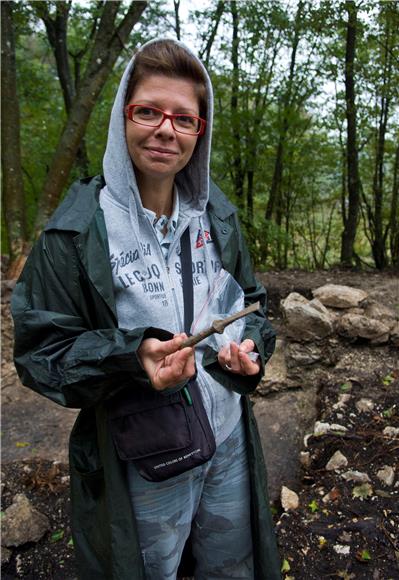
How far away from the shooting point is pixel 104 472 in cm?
157

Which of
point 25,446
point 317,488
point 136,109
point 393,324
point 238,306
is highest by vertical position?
point 136,109

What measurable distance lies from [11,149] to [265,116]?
493cm

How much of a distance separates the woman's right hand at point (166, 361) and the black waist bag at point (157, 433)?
8.2 inches

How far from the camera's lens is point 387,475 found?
9.49 ft

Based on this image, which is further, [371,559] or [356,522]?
[356,522]

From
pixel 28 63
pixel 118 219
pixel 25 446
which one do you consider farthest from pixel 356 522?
pixel 28 63

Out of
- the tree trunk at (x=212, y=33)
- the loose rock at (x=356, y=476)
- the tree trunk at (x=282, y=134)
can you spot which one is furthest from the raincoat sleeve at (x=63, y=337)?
the tree trunk at (x=212, y=33)

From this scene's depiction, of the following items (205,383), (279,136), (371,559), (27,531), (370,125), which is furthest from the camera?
(279,136)

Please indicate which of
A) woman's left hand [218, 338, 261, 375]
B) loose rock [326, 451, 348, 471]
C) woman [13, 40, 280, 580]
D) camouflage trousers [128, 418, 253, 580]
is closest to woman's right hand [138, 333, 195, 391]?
woman [13, 40, 280, 580]

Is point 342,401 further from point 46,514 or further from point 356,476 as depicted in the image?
point 46,514

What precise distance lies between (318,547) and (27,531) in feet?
5.65

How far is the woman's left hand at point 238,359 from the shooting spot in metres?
1.45

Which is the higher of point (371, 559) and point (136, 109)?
point (136, 109)

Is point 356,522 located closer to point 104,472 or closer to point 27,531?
point 104,472
